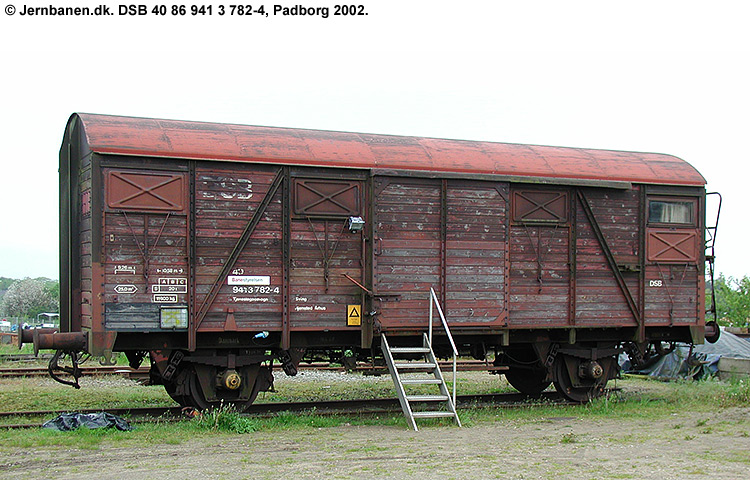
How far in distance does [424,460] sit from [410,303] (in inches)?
153

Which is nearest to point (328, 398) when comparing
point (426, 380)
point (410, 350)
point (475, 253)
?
point (410, 350)

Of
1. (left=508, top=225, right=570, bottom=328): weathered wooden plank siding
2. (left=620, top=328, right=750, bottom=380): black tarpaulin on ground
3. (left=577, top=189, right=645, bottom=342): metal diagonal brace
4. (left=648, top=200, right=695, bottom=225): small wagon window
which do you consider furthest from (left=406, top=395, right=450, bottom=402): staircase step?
(left=620, top=328, right=750, bottom=380): black tarpaulin on ground

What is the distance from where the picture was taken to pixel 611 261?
41.9 ft

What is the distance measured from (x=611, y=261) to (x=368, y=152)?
15.1 ft

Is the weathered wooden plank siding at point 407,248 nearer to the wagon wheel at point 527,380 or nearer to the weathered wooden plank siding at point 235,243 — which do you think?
the weathered wooden plank siding at point 235,243

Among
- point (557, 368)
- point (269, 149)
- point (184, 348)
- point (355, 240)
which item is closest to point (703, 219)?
point (557, 368)

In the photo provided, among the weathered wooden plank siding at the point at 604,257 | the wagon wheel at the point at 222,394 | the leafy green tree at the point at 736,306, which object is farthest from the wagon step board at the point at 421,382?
the leafy green tree at the point at 736,306

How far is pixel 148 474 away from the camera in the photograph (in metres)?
7.32

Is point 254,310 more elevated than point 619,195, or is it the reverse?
point 619,195

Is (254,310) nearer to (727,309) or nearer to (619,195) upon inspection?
(619,195)

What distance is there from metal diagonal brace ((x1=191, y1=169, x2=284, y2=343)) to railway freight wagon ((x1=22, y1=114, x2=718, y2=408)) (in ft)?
0.07

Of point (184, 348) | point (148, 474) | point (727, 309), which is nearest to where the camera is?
point (148, 474)

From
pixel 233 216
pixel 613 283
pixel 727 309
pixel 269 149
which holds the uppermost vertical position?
pixel 269 149

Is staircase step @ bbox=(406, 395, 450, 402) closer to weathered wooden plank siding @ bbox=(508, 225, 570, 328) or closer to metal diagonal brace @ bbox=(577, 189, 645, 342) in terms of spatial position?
weathered wooden plank siding @ bbox=(508, 225, 570, 328)
